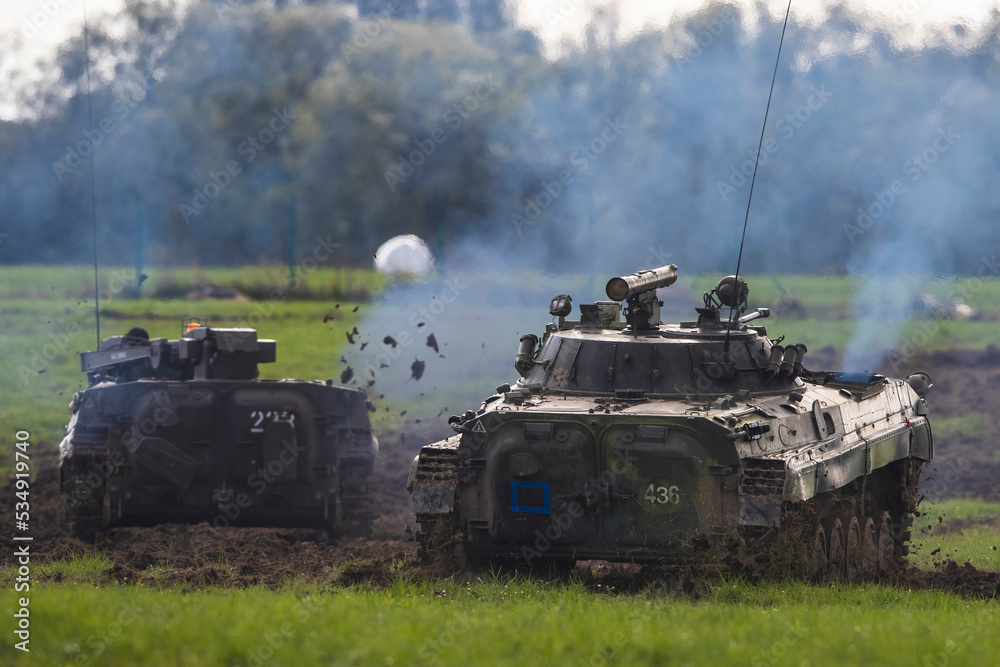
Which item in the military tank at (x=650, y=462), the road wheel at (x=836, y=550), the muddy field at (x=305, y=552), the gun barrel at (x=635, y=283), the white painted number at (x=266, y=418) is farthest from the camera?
the white painted number at (x=266, y=418)

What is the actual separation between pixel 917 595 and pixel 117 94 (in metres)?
24.7

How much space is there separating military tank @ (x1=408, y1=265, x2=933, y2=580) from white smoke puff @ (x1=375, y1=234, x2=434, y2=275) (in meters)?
14.6

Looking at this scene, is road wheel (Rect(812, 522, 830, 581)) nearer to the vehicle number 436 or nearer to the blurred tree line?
the vehicle number 436

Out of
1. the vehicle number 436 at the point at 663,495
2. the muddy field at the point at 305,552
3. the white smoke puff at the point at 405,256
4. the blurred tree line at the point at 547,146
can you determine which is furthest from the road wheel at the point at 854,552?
the white smoke puff at the point at 405,256

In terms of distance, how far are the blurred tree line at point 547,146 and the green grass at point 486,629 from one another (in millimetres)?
12593

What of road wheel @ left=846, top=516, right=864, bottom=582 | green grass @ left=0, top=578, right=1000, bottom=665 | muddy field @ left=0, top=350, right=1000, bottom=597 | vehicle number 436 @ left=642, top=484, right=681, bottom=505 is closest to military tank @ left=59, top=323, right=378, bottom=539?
muddy field @ left=0, top=350, right=1000, bottom=597

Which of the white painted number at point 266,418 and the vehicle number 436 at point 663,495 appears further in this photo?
the white painted number at point 266,418

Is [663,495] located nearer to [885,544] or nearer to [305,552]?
[885,544]

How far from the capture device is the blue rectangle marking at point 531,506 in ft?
38.7

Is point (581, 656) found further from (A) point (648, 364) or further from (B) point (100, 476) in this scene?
(B) point (100, 476)

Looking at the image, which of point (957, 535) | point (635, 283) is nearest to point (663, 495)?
point (635, 283)

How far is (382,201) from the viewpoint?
32.1m

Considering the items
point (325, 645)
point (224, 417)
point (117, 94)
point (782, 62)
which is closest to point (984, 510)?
point (782, 62)

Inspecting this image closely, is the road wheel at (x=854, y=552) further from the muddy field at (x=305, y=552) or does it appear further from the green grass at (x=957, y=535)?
the green grass at (x=957, y=535)
